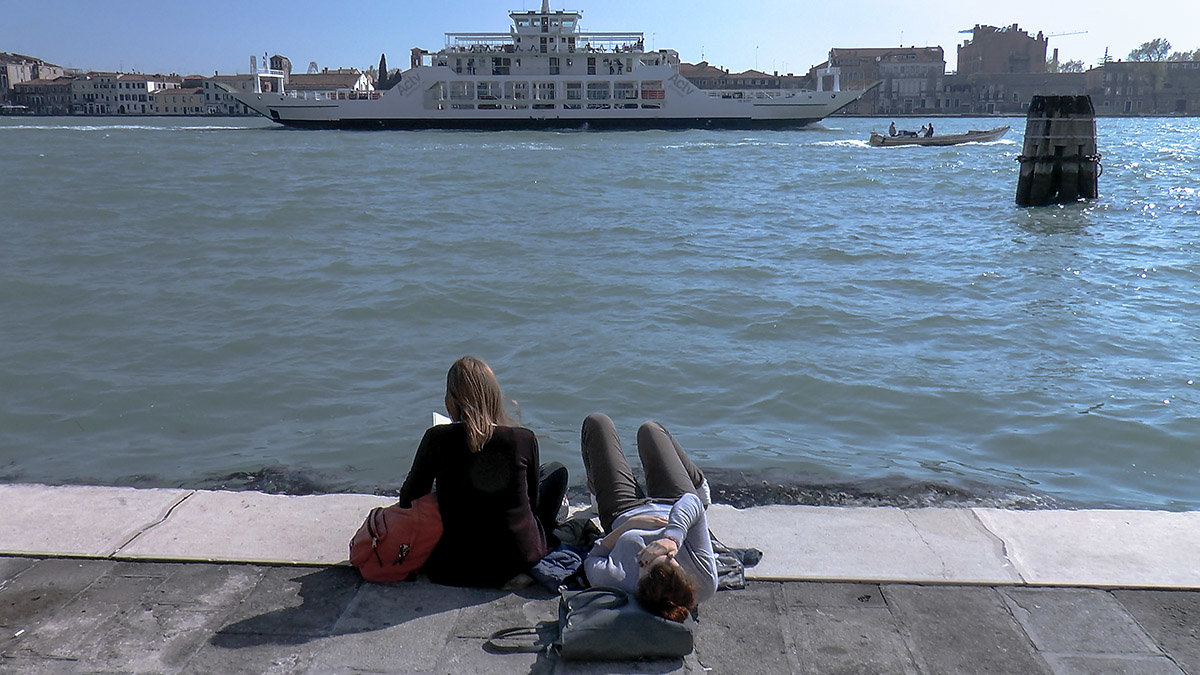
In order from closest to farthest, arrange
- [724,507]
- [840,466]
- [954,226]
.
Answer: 1. [724,507]
2. [840,466]
3. [954,226]

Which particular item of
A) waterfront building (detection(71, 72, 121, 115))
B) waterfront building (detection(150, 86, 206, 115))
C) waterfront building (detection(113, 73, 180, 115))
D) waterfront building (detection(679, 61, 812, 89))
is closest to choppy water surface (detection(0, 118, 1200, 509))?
waterfront building (detection(679, 61, 812, 89))

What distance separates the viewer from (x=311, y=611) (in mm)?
2865

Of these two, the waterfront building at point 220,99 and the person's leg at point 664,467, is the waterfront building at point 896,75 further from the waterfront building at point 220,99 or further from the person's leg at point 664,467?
the person's leg at point 664,467

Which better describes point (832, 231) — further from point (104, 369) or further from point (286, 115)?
point (286, 115)

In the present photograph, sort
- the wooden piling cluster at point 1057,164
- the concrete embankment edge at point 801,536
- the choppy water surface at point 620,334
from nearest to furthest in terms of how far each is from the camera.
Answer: the concrete embankment edge at point 801,536 < the choppy water surface at point 620,334 < the wooden piling cluster at point 1057,164

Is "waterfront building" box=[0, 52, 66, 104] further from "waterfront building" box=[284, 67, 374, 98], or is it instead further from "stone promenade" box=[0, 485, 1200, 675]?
"stone promenade" box=[0, 485, 1200, 675]

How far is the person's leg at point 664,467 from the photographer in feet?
11.0

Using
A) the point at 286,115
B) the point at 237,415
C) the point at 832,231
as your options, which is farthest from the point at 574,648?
the point at 286,115

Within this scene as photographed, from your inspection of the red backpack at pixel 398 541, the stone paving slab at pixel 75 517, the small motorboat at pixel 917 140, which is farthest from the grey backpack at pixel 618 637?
the small motorboat at pixel 917 140

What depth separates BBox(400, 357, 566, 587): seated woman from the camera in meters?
3.04

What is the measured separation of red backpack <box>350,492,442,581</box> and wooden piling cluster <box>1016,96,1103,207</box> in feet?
65.9

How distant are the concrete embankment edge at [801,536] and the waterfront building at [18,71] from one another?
135 m

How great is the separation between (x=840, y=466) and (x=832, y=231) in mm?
11690

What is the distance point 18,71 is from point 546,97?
9206cm
